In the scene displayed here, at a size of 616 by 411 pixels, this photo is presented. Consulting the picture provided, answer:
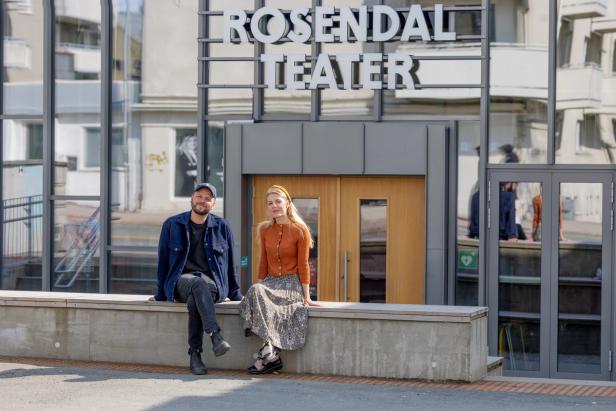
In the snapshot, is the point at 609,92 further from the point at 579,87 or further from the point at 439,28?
the point at 439,28

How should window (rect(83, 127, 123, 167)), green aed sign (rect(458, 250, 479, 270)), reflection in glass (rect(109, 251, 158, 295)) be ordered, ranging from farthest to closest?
1. window (rect(83, 127, 123, 167))
2. reflection in glass (rect(109, 251, 158, 295))
3. green aed sign (rect(458, 250, 479, 270))

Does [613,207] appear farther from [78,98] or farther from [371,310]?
[78,98]

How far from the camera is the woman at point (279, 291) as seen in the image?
10898 mm

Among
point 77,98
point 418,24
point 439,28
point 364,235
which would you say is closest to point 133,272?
point 77,98

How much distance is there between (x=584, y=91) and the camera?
581 inches

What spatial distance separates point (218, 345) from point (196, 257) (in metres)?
0.94

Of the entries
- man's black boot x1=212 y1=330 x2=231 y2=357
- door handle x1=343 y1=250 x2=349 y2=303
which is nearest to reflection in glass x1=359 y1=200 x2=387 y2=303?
door handle x1=343 y1=250 x2=349 y2=303

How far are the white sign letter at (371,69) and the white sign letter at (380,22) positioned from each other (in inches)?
8.1

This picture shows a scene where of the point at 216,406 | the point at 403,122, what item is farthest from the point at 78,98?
the point at 216,406

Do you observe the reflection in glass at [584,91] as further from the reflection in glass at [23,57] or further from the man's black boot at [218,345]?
the reflection in glass at [23,57]

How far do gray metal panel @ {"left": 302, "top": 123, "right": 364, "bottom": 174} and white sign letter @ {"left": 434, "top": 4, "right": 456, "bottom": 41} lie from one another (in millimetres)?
1392

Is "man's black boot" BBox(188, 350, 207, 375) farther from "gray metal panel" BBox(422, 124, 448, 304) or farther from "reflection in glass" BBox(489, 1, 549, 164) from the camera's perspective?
"reflection in glass" BBox(489, 1, 549, 164)

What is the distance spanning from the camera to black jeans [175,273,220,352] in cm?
1066

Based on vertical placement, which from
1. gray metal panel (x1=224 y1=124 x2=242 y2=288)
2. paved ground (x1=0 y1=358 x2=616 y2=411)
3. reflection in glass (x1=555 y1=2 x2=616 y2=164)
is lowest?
paved ground (x1=0 y1=358 x2=616 y2=411)
